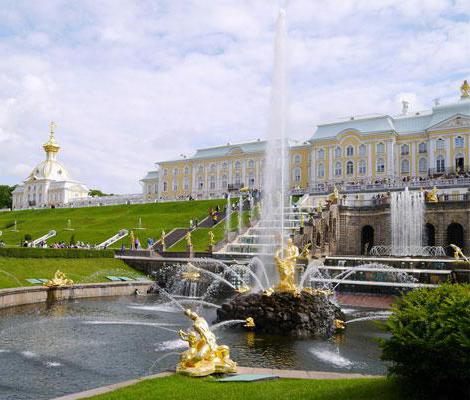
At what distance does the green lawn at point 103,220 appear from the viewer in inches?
1984

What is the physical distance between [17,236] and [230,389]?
50.4 metres

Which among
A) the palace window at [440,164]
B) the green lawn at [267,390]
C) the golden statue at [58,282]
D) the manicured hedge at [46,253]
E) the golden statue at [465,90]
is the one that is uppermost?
the golden statue at [465,90]

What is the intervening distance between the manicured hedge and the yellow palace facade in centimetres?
4091

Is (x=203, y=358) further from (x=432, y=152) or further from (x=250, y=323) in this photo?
(x=432, y=152)

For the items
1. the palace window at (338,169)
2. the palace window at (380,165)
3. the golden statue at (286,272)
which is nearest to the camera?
the golden statue at (286,272)

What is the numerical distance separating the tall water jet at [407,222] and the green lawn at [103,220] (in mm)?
20634

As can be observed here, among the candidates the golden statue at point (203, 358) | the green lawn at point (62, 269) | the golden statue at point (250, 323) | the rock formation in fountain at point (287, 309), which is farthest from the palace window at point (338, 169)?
the golden statue at point (203, 358)

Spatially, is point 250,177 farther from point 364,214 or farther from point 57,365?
point 57,365

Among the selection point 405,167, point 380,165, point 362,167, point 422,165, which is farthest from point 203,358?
point 362,167

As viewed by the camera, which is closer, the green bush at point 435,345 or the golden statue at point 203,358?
the green bush at point 435,345

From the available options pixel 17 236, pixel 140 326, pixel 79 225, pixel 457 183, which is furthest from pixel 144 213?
pixel 140 326

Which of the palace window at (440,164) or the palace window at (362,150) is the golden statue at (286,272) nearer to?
the palace window at (440,164)

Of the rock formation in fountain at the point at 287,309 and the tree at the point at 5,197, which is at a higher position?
the tree at the point at 5,197

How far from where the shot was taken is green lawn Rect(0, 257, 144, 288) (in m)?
26.1
